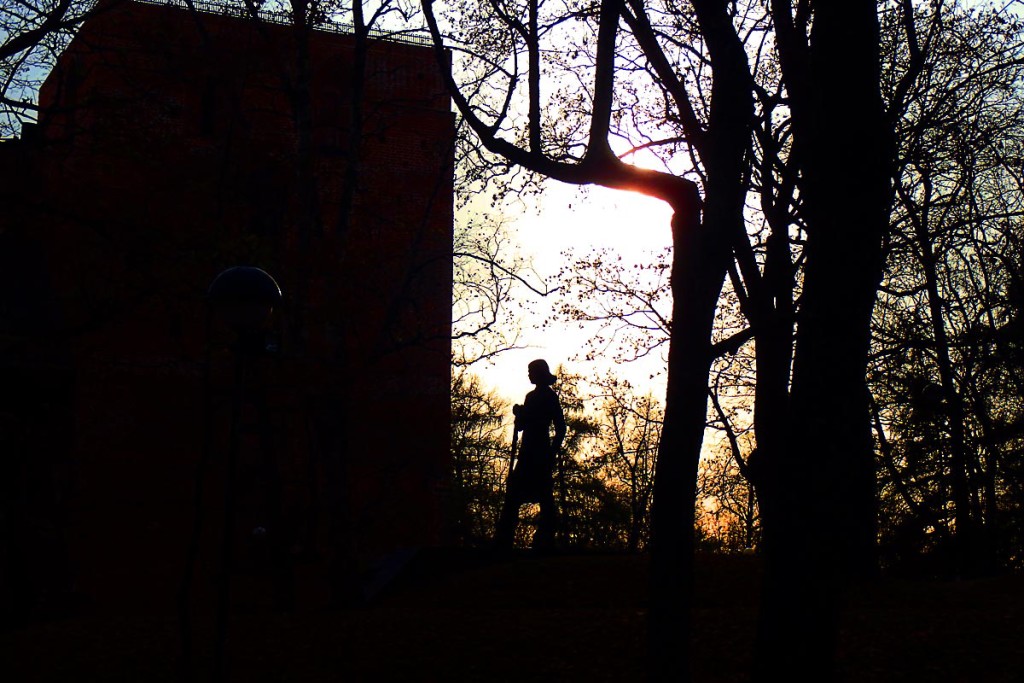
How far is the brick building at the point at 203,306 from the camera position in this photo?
45.3 feet

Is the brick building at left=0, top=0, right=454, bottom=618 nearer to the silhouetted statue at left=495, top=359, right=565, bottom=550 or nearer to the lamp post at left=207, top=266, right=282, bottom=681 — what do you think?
the lamp post at left=207, top=266, right=282, bottom=681

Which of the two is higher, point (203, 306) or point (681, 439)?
point (203, 306)

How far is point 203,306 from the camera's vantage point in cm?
1442

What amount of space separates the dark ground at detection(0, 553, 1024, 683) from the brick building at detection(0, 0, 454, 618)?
1.95 meters

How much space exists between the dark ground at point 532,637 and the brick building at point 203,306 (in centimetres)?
195

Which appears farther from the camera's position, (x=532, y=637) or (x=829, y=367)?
(x=532, y=637)

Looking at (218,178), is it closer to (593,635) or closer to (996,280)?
(593,635)

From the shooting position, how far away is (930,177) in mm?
18719

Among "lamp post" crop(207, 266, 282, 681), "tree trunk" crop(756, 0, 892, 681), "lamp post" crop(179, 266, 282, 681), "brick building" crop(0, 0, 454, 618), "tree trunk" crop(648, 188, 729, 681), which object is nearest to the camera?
"tree trunk" crop(756, 0, 892, 681)

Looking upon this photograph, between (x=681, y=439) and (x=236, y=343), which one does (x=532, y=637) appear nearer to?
(x=681, y=439)

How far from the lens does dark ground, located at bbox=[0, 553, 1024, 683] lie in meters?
8.26

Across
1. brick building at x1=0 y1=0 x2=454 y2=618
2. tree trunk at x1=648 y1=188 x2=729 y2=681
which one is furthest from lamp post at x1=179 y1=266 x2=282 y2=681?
tree trunk at x1=648 y1=188 x2=729 y2=681

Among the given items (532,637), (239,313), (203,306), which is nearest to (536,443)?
(203,306)

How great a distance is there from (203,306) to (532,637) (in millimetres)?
7313
